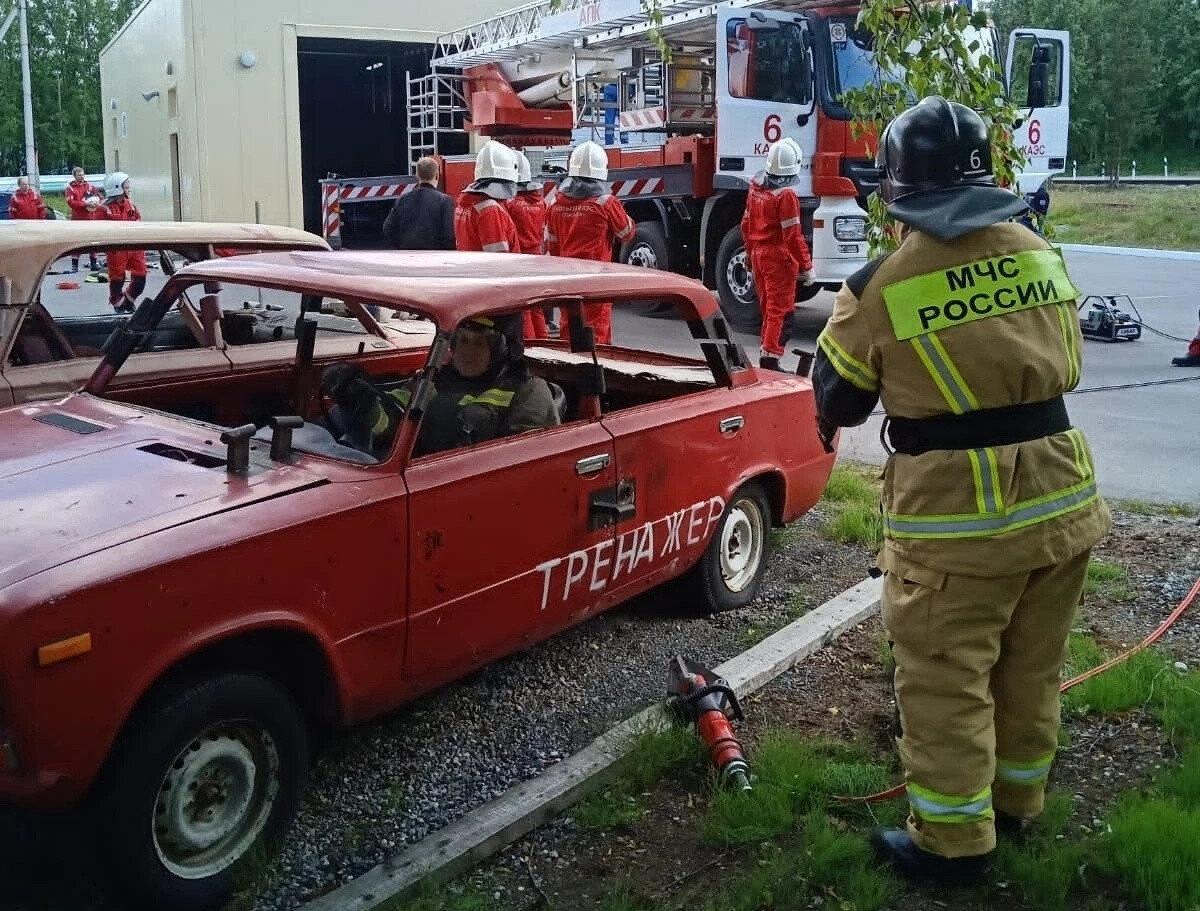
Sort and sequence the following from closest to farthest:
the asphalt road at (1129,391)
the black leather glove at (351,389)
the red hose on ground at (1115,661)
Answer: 1. the red hose on ground at (1115,661)
2. the black leather glove at (351,389)
3. the asphalt road at (1129,391)

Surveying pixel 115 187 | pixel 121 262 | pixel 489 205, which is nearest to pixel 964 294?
pixel 489 205

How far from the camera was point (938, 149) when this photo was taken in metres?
2.78

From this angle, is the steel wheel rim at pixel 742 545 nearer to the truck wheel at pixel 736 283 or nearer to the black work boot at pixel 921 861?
the black work boot at pixel 921 861

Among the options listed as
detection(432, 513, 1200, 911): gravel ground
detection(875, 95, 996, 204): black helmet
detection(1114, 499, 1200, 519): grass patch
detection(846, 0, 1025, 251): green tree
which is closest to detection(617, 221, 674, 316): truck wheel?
detection(1114, 499, 1200, 519): grass patch

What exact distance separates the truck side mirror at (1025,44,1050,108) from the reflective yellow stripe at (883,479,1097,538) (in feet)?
35.5

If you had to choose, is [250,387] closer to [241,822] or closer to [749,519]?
[749,519]

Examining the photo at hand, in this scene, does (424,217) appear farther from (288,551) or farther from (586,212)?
(288,551)

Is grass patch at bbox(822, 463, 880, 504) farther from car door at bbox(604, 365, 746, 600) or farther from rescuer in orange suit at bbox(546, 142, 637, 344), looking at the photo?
rescuer in orange suit at bbox(546, 142, 637, 344)

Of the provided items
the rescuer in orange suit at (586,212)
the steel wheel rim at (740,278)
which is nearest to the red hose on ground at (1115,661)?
the rescuer in orange suit at (586,212)

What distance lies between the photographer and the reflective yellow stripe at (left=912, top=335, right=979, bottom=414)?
2.72m

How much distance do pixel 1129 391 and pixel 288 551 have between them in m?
8.04

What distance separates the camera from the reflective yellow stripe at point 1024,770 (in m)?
3.03

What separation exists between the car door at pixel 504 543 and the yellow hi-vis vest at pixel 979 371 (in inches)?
47.2

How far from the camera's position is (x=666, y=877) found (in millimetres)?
3047
